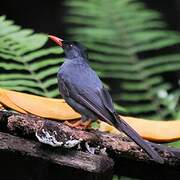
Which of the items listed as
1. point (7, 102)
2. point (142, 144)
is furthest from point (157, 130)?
point (7, 102)

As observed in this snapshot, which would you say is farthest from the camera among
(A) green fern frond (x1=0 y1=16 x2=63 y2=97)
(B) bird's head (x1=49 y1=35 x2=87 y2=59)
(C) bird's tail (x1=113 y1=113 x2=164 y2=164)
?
(A) green fern frond (x1=0 y1=16 x2=63 y2=97)

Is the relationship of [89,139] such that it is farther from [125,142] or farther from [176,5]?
[176,5]

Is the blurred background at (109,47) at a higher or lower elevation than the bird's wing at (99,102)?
higher

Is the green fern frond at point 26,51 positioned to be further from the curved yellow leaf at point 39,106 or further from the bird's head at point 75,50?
the curved yellow leaf at point 39,106

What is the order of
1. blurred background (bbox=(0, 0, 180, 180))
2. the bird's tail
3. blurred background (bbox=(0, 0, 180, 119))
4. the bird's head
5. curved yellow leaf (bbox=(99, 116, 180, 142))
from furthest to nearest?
blurred background (bbox=(0, 0, 180, 119))
blurred background (bbox=(0, 0, 180, 180))
the bird's head
curved yellow leaf (bbox=(99, 116, 180, 142))
the bird's tail

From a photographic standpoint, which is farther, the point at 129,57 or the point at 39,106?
the point at 129,57

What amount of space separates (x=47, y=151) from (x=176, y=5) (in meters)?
4.69

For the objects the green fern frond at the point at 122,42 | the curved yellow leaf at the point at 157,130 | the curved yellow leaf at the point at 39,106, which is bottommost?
the curved yellow leaf at the point at 157,130

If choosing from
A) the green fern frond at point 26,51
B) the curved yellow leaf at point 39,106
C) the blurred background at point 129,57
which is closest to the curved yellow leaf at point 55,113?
the curved yellow leaf at point 39,106

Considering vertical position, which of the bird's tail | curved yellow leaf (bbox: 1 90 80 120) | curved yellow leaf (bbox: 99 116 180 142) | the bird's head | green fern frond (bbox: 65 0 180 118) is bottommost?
the bird's tail

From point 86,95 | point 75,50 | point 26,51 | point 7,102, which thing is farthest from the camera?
point 26,51

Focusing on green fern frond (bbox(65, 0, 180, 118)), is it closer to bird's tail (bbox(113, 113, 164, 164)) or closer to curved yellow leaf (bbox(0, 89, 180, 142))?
curved yellow leaf (bbox(0, 89, 180, 142))

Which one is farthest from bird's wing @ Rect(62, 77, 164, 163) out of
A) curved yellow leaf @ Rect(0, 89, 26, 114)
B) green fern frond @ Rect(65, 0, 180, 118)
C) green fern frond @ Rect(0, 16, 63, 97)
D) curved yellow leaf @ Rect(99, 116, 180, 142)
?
Result: green fern frond @ Rect(65, 0, 180, 118)

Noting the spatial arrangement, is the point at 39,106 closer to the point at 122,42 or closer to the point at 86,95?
the point at 86,95
